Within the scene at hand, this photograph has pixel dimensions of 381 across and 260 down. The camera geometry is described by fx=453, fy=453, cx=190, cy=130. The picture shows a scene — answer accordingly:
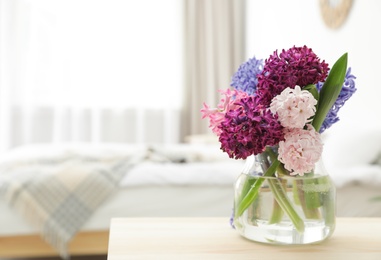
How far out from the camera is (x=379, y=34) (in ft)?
8.00

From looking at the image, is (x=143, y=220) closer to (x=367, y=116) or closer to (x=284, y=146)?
(x=284, y=146)

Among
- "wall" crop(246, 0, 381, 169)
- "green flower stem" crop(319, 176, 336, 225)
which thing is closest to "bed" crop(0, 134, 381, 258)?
"wall" crop(246, 0, 381, 169)

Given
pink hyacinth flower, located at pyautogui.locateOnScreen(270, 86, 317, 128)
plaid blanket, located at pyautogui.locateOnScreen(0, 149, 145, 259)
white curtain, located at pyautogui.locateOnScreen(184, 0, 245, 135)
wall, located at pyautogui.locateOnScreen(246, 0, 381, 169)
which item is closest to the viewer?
pink hyacinth flower, located at pyautogui.locateOnScreen(270, 86, 317, 128)

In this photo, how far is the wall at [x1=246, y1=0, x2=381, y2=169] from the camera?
247 cm

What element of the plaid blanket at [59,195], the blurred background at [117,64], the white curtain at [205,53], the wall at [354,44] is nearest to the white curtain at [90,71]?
the blurred background at [117,64]

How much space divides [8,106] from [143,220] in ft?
13.3

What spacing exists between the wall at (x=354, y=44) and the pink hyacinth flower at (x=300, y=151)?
1.47 metres

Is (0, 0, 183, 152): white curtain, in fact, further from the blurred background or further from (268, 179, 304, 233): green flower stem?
(268, 179, 304, 233): green flower stem

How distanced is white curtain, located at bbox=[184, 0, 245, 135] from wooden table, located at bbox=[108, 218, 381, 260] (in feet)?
13.1

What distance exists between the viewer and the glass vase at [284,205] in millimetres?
873

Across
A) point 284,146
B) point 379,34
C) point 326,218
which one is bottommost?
point 326,218

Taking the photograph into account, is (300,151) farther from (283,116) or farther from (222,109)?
(222,109)

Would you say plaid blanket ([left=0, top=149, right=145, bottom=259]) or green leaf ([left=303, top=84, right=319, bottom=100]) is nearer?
green leaf ([left=303, top=84, right=319, bottom=100])

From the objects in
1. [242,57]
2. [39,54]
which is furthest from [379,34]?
[39,54]
